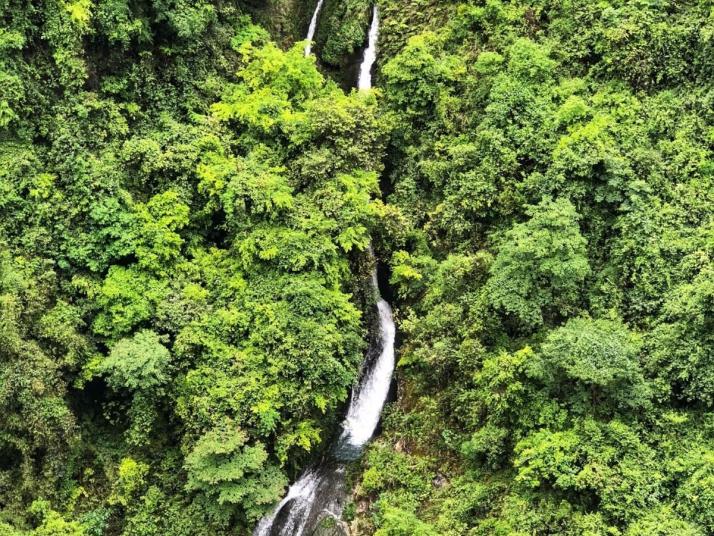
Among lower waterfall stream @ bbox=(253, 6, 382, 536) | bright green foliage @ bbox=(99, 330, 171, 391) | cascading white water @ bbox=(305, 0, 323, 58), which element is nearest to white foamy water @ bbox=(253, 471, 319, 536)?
lower waterfall stream @ bbox=(253, 6, 382, 536)

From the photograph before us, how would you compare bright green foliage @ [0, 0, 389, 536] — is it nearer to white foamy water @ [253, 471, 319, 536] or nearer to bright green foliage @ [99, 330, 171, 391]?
bright green foliage @ [99, 330, 171, 391]

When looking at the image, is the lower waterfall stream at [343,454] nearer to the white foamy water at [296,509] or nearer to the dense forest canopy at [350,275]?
the white foamy water at [296,509]

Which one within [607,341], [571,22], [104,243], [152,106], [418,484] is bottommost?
[418,484]

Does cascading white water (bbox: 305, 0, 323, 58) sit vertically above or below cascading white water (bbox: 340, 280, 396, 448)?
above

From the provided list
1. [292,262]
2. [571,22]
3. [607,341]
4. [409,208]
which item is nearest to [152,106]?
[292,262]

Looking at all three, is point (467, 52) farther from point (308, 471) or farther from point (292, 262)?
point (308, 471)

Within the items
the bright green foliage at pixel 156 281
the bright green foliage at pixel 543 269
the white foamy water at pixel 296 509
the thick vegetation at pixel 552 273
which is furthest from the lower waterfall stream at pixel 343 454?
the bright green foliage at pixel 543 269
